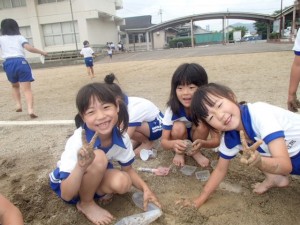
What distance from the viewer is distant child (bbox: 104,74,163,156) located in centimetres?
279

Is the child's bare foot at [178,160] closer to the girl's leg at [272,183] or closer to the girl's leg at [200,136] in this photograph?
the girl's leg at [200,136]

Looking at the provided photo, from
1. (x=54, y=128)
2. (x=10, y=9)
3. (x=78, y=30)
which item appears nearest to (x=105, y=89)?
(x=54, y=128)

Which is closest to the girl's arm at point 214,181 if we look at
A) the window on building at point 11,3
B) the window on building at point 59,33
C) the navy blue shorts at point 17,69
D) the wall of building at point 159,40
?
the navy blue shorts at point 17,69

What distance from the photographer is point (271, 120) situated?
5.49 ft

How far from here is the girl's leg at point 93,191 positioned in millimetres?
1803

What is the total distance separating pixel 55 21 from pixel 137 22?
1876 cm

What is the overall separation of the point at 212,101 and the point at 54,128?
2716 millimetres

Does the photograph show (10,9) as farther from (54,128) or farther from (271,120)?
(271,120)

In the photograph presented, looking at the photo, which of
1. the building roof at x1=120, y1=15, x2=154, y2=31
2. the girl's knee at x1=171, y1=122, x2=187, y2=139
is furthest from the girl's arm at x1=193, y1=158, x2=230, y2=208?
the building roof at x1=120, y1=15, x2=154, y2=31

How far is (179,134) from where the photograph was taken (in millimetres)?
2650

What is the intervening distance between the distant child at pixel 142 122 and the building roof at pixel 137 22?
3769 centimetres

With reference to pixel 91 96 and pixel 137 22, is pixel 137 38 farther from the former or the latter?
pixel 91 96

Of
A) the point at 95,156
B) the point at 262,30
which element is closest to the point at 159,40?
the point at 262,30

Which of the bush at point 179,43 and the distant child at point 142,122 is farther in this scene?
the bush at point 179,43
